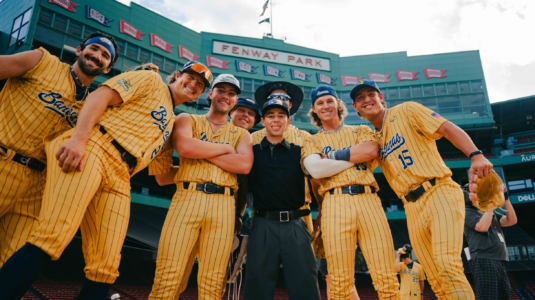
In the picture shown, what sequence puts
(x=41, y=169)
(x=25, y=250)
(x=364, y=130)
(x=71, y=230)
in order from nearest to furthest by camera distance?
(x=25, y=250) < (x=71, y=230) < (x=41, y=169) < (x=364, y=130)

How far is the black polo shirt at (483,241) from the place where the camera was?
469 cm

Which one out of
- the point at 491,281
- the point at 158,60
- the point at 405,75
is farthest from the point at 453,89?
the point at 491,281

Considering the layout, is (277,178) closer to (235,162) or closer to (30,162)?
(235,162)

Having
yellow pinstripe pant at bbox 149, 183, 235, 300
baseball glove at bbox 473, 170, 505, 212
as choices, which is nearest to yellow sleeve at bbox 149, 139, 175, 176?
yellow pinstripe pant at bbox 149, 183, 235, 300

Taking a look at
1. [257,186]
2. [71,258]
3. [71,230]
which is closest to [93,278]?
[71,230]

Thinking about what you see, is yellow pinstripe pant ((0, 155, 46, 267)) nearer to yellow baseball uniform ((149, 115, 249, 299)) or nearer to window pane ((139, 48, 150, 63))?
yellow baseball uniform ((149, 115, 249, 299))

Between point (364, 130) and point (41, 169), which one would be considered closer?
point (41, 169)

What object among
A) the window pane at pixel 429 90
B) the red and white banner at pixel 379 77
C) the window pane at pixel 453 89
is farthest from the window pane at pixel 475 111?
the red and white banner at pixel 379 77

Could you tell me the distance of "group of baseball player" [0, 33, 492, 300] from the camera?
7.81 feet

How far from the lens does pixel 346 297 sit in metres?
2.84

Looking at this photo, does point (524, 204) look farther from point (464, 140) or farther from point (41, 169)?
point (41, 169)

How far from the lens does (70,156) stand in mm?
2195

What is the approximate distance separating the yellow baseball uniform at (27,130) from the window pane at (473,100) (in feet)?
93.2

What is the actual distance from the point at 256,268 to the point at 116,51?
2638 mm
